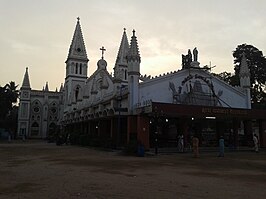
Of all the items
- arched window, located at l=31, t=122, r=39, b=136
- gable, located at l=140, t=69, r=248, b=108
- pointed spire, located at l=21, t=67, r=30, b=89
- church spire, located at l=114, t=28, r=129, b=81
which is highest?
church spire, located at l=114, t=28, r=129, b=81

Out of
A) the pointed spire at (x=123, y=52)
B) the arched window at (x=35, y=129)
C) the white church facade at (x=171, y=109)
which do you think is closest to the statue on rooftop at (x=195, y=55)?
the white church facade at (x=171, y=109)

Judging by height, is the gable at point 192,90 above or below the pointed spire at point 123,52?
below

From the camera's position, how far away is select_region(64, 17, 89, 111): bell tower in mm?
68438

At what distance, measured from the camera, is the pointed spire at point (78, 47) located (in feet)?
226

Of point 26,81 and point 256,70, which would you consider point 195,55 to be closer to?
point 256,70

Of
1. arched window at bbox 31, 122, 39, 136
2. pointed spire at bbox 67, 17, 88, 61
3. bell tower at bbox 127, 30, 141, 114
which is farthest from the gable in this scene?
arched window at bbox 31, 122, 39, 136

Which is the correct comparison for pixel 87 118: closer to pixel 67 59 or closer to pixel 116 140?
pixel 116 140

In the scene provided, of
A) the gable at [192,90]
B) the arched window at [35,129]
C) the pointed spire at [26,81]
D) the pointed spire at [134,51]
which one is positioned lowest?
the arched window at [35,129]

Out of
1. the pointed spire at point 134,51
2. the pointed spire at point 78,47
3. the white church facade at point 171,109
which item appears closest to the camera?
the white church facade at point 171,109

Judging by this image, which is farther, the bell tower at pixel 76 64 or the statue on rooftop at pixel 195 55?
the bell tower at pixel 76 64

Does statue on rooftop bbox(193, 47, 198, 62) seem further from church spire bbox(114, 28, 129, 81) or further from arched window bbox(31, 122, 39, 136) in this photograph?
arched window bbox(31, 122, 39, 136)

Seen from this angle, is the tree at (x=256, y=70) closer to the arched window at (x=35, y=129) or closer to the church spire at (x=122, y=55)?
the church spire at (x=122, y=55)

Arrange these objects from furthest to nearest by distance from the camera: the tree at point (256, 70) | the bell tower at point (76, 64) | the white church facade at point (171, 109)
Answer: the bell tower at point (76, 64)
the tree at point (256, 70)
the white church facade at point (171, 109)

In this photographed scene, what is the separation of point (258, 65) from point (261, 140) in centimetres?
2324
